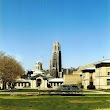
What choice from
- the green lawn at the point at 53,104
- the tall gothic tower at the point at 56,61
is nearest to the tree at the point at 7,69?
the green lawn at the point at 53,104

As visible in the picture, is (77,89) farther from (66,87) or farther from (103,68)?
(103,68)

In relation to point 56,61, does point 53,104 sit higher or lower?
lower

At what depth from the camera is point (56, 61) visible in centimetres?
17950

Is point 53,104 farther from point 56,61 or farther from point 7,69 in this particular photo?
point 56,61

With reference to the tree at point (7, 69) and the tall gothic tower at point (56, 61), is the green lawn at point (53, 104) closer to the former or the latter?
the tree at point (7, 69)

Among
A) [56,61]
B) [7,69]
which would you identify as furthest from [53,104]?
[56,61]

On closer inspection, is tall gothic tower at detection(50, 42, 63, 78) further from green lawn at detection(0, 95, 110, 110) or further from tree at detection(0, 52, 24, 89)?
green lawn at detection(0, 95, 110, 110)

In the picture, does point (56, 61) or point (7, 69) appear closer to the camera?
point (7, 69)

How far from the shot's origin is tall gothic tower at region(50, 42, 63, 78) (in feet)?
585

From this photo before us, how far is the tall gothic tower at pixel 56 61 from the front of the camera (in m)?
178

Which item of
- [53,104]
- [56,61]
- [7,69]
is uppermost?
[56,61]

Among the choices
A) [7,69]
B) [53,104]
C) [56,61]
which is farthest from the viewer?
[56,61]

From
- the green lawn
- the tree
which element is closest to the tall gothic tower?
the tree

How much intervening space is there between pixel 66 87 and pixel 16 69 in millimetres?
39672
